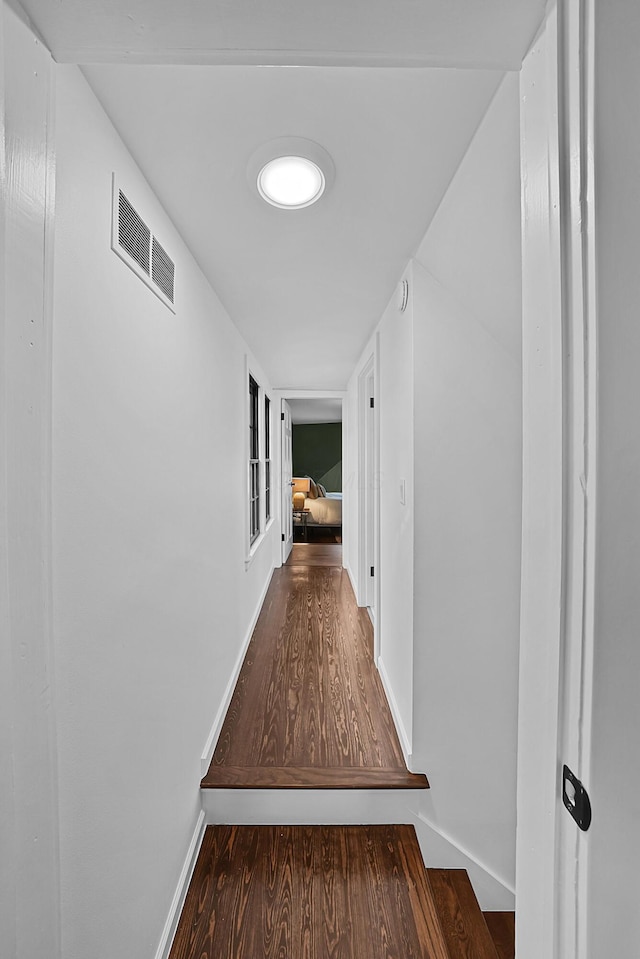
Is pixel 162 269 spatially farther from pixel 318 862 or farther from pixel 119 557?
pixel 318 862

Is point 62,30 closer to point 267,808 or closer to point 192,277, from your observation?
point 192,277

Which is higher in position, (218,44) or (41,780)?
(218,44)

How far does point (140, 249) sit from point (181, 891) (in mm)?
2004

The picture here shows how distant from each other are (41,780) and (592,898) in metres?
0.72

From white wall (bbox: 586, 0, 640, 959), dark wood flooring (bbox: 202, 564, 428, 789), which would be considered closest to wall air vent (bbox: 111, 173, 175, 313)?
white wall (bbox: 586, 0, 640, 959)

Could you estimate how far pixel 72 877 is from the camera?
965mm

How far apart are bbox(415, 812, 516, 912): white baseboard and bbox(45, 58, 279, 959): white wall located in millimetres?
971

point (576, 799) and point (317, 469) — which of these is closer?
point (576, 799)

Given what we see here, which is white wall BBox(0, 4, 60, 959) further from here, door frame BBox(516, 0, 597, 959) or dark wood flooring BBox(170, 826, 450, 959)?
dark wood flooring BBox(170, 826, 450, 959)

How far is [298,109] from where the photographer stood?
3.97 feet

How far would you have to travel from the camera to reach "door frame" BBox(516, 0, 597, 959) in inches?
24.1

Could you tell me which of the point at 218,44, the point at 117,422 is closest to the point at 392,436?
the point at 117,422

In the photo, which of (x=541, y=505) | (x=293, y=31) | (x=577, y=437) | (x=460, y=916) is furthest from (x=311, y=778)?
(x=293, y=31)

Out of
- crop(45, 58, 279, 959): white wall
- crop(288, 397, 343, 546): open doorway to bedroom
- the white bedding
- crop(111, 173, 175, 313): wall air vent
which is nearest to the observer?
crop(45, 58, 279, 959): white wall
